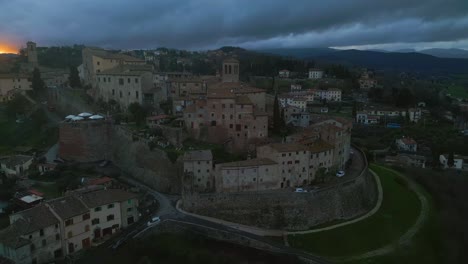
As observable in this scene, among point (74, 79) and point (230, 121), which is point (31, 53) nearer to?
point (74, 79)

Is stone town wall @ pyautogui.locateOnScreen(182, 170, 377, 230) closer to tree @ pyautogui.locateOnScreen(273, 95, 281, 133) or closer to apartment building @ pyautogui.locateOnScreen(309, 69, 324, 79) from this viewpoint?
tree @ pyautogui.locateOnScreen(273, 95, 281, 133)

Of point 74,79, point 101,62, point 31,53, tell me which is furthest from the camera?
point 31,53

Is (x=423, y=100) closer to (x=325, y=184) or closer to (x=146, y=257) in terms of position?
(x=325, y=184)

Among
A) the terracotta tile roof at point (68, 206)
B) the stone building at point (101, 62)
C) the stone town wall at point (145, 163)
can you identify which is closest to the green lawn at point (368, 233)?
the stone town wall at point (145, 163)

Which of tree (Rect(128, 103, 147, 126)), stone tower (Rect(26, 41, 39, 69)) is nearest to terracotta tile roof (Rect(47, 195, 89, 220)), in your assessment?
tree (Rect(128, 103, 147, 126))

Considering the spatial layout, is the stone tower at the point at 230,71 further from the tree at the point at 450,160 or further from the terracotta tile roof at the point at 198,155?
the tree at the point at 450,160

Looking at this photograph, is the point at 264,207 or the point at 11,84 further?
the point at 11,84

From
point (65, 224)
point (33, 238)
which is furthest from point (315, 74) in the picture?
point (33, 238)

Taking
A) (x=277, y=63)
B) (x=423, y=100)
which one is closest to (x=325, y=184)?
(x=423, y=100)

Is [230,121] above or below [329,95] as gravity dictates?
above
